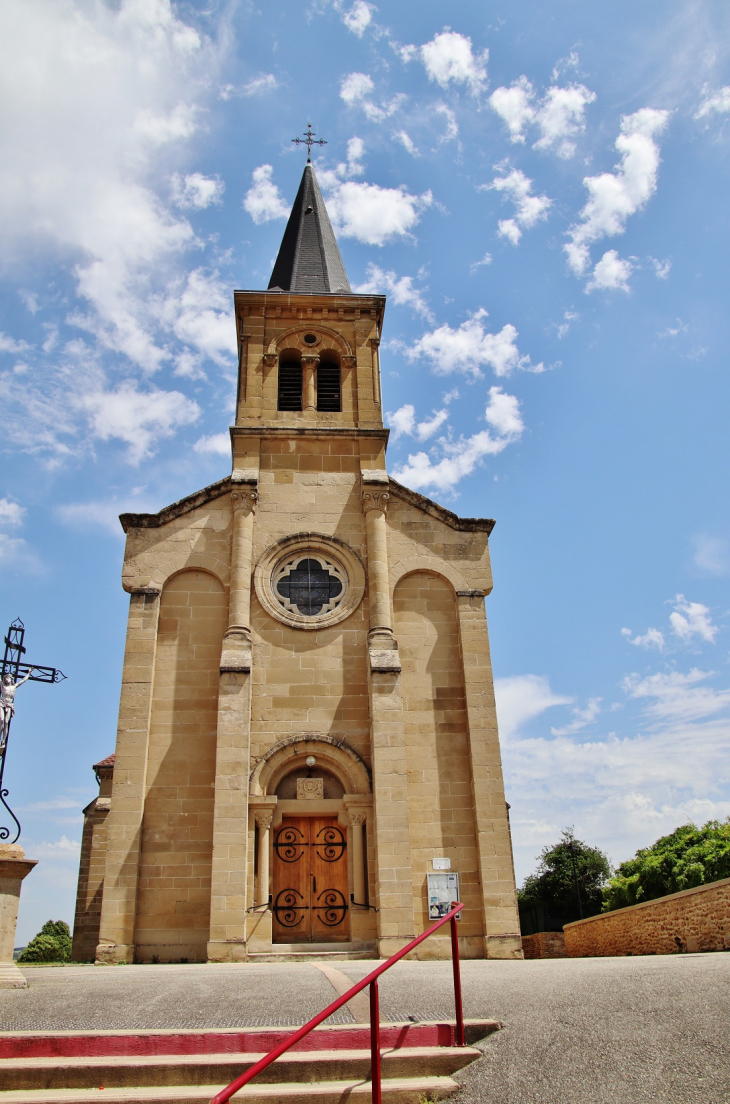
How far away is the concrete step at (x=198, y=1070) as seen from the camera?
17.0ft

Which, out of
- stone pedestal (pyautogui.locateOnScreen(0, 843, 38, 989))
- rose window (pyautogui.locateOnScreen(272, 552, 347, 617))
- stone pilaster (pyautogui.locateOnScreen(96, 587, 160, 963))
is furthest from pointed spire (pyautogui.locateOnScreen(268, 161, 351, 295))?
stone pedestal (pyautogui.locateOnScreen(0, 843, 38, 989))

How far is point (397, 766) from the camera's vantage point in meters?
15.6

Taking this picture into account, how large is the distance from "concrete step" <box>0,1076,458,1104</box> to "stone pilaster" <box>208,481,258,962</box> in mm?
9646

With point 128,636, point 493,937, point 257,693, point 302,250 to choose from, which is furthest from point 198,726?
point 302,250

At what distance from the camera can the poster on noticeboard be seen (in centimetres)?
1522

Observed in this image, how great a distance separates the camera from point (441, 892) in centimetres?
1531

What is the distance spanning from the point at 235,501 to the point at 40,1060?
45.0 ft

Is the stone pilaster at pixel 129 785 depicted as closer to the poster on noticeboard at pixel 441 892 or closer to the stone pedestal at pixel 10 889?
the poster on noticeboard at pixel 441 892

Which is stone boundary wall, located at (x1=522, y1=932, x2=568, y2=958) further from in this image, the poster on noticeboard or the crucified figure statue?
the crucified figure statue

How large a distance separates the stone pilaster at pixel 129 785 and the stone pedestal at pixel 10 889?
19.8 ft

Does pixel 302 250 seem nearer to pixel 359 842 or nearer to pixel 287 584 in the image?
pixel 287 584

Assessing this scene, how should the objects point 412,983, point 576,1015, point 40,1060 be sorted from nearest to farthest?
point 40,1060 → point 576,1015 → point 412,983

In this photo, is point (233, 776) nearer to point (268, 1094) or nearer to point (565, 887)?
point (268, 1094)

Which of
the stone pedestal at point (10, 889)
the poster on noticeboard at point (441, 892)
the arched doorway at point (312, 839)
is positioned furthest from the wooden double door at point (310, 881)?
the stone pedestal at point (10, 889)
